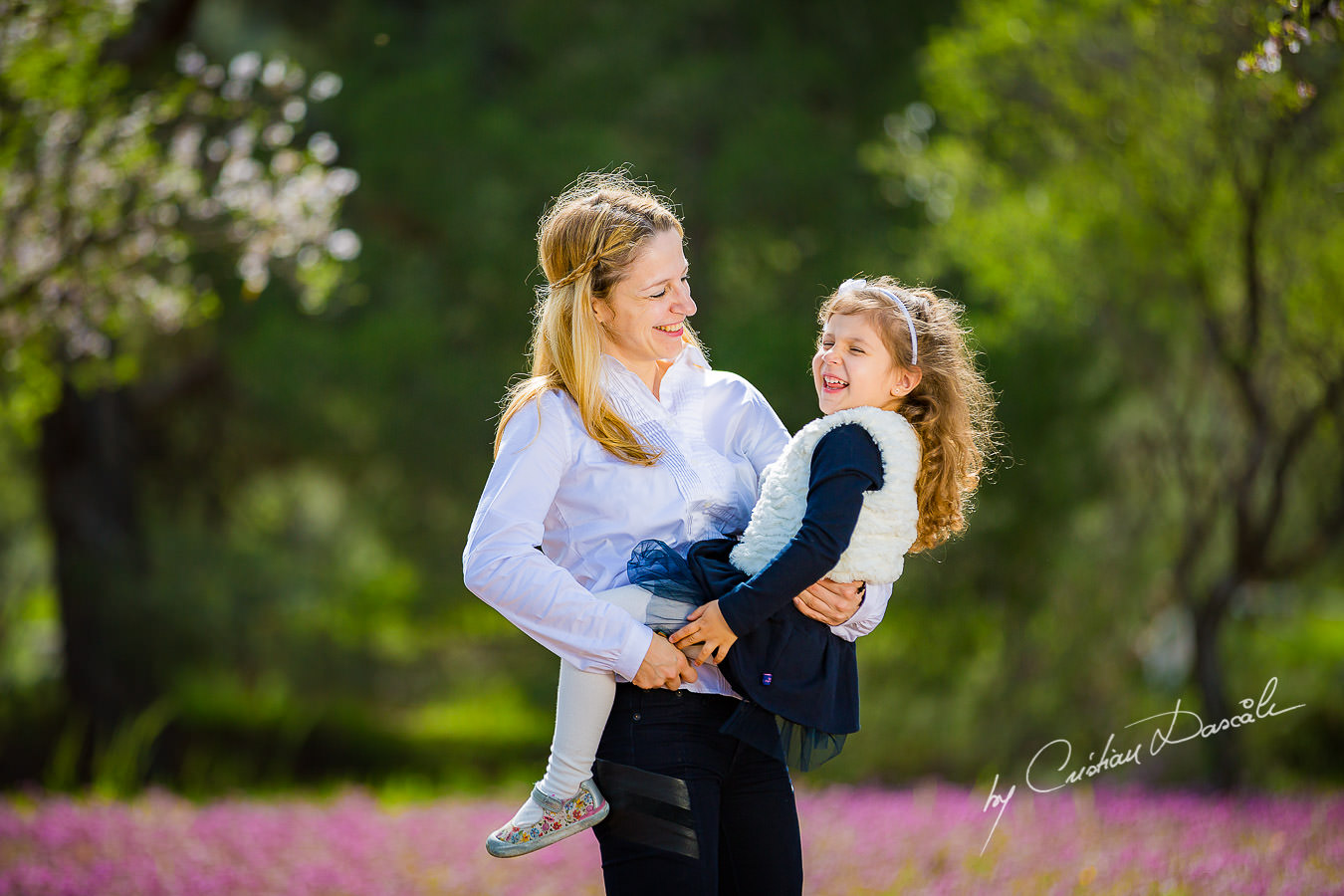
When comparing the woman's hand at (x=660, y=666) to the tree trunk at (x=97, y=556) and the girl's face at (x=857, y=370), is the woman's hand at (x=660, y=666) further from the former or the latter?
the tree trunk at (x=97, y=556)

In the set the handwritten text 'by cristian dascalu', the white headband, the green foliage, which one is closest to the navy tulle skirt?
the white headband

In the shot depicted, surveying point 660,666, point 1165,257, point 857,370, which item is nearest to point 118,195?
point 857,370

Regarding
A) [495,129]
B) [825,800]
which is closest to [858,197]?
[495,129]

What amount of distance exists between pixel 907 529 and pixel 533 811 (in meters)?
0.85

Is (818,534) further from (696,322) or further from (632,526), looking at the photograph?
(696,322)

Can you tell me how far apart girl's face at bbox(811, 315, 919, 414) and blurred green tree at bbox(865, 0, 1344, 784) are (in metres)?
3.34

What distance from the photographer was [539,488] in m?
2.05

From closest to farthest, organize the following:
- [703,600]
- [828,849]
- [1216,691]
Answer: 1. [703,600]
2. [828,849]
3. [1216,691]

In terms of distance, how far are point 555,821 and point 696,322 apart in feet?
23.6

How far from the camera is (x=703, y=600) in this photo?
209 cm

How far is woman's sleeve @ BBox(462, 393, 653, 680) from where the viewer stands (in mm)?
1964

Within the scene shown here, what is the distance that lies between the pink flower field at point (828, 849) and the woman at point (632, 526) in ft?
7.11

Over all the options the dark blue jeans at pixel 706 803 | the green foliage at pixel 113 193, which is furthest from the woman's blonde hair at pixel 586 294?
the green foliage at pixel 113 193

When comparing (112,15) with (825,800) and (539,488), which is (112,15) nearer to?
(539,488)
